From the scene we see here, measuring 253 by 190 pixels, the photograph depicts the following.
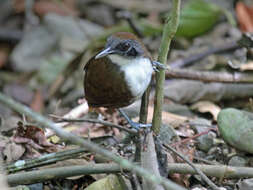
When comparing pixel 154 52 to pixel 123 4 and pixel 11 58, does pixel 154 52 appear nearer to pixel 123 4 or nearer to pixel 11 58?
pixel 123 4

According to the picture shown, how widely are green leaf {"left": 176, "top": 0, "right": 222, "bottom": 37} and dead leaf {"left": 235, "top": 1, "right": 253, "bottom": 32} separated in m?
0.25

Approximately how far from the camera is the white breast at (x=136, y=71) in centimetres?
258

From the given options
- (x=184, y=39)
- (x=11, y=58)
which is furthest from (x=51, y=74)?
(x=184, y=39)

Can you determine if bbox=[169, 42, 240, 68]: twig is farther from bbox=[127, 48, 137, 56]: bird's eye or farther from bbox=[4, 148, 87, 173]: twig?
bbox=[4, 148, 87, 173]: twig

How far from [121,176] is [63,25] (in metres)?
4.47

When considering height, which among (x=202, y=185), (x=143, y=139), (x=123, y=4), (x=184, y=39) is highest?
(x=123, y=4)

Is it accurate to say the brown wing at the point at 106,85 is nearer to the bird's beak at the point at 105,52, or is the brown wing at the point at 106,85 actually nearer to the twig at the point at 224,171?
the bird's beak at the point at 105,52

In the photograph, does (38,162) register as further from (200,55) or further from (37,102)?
(37,102)

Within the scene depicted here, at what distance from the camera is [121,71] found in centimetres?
262

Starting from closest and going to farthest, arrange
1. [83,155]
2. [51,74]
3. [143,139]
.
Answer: [143,139] → [83,155] → [51,74]

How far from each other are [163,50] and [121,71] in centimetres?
33

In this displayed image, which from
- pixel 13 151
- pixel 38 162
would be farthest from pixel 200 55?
pixel 38 162

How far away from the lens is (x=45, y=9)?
6789 millimetres

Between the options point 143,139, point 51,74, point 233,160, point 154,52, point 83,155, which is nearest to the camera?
point 143,139
